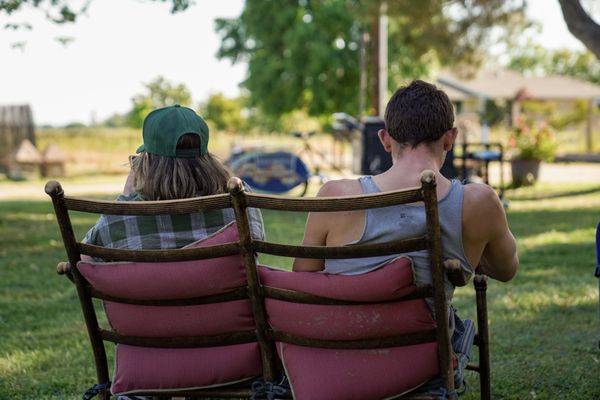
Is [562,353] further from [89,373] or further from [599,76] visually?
[599,76]

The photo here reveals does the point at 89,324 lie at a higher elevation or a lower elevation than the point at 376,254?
lower

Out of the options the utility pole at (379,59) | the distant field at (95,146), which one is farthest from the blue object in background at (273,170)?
the distant field at (95,146)

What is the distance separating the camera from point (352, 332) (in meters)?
2.19

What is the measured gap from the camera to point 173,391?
2.37 meters

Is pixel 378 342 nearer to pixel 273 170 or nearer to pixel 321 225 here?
pixel 321 225

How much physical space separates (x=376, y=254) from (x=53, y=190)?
2.88 feet

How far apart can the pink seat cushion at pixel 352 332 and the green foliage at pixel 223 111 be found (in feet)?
147

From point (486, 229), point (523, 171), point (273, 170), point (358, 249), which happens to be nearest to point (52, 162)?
point (273, 170)

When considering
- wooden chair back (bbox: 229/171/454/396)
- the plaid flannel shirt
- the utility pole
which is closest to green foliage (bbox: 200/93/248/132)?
the utility pole

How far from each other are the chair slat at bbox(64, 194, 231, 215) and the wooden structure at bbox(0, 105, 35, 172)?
22653 millimetres

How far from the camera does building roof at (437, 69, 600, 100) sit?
57.9 m

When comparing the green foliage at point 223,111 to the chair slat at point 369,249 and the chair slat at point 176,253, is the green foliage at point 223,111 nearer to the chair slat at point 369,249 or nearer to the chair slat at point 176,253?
the chair slat at point 176,253

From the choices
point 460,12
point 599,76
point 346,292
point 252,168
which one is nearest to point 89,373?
point 346,292

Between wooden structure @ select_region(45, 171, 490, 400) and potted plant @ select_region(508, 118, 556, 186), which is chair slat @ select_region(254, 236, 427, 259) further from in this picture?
potted plant @ select_region(508, 118, 556, 186)
